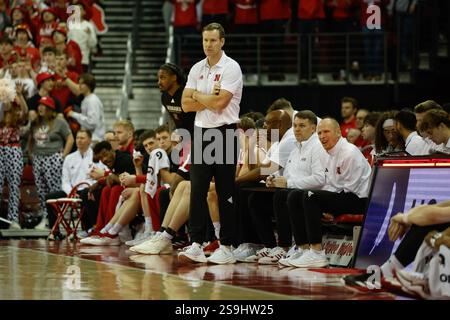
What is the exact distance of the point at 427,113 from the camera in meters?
10.5

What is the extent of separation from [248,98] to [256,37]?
120 cm

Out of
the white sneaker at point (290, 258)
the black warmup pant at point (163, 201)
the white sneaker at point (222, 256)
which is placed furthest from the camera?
the black warmup pant at point (163, 201)

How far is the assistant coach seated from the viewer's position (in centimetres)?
1128

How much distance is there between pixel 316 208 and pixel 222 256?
1.16 metres

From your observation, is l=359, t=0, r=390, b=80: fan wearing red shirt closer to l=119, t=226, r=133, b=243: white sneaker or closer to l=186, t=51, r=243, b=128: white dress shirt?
l=119, t=226, r=133, b=243: white sneaker

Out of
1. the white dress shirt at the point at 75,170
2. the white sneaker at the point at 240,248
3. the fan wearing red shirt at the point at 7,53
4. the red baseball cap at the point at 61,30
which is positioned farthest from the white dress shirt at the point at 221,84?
the red baseball cap at the point at 61,30

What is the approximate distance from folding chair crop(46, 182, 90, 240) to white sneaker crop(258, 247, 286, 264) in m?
→ 4.15

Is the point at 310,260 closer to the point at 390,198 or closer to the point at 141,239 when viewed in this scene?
the point at 390,198

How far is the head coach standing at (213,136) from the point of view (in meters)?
11.5

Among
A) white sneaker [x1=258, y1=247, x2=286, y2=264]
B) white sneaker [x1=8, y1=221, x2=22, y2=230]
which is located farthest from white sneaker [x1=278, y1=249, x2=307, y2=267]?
white sneaker [x1=8, y1=221, x2=22, y2=230]

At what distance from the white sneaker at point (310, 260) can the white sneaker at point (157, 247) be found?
207 centimetres

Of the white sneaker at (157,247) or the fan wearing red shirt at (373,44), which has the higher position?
the fan wearing red shirt at (373,44)

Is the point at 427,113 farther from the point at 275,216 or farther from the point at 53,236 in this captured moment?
the point at 53,236

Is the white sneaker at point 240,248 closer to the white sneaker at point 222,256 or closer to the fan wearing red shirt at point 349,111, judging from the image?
the white sneaker at point 222,256
